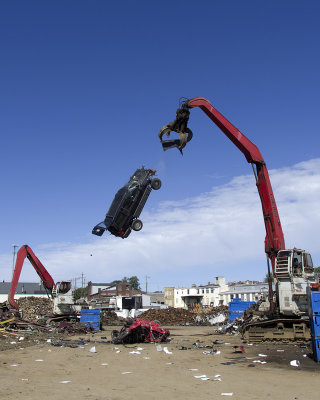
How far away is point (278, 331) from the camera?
518 inches

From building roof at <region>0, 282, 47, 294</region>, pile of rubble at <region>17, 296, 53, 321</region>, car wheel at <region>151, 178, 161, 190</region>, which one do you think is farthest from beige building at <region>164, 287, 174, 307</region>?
car wheel at <region>151, 178, 161, 190</region>

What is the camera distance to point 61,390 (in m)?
6.88

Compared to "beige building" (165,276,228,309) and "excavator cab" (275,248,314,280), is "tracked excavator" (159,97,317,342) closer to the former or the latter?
"excavator cab" (275,248,314,280)

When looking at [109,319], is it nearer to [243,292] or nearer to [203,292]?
[243,292]

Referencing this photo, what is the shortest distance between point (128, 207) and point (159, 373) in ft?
30.8

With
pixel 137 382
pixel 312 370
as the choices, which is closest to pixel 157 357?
pixel 137 382

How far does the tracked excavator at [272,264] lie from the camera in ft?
42.1

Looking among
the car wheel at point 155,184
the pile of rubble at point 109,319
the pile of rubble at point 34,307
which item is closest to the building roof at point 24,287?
the pile of rubble at point 34,307

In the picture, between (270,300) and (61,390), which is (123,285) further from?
(61,390)

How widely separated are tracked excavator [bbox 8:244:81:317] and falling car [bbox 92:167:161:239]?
27.2 feet

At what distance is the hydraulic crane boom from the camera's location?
45.9ft

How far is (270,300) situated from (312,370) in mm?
5549

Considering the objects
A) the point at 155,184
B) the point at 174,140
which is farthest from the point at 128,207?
the point at 174,140

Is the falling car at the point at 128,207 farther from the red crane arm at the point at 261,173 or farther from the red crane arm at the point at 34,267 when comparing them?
the red crane arm at the point at 34,267
